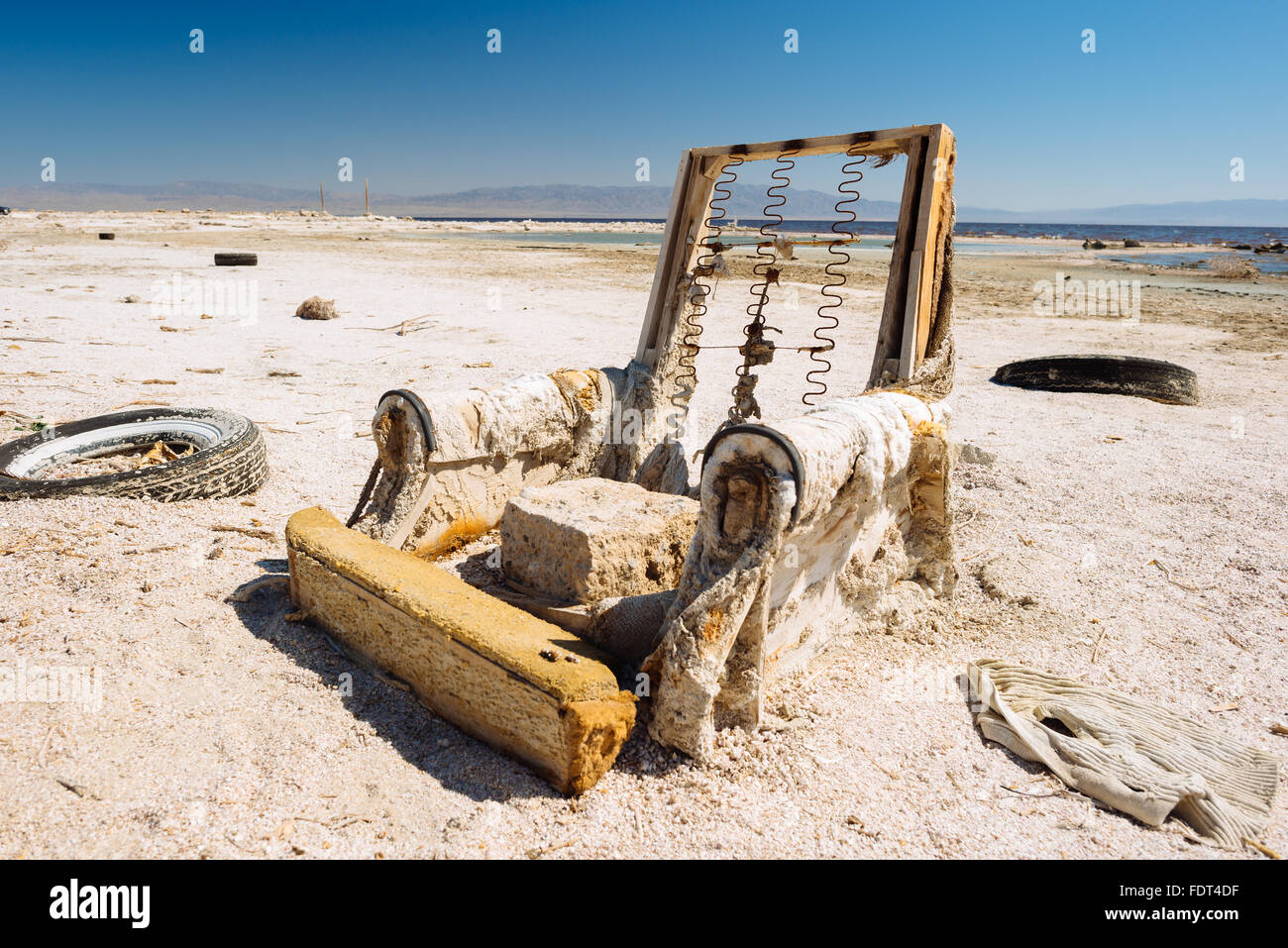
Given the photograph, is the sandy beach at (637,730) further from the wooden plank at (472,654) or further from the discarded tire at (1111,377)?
the discarded tire at (1111,377)

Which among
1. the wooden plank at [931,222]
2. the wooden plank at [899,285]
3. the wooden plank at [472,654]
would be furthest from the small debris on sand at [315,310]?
the wooden plank at [931,222]

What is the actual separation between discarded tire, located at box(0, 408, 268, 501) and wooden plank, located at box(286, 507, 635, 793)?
5.30 feet

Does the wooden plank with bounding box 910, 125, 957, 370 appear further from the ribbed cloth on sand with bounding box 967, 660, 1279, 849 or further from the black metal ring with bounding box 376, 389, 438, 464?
the black metal ring with bounding box 376, 389, 438, 464

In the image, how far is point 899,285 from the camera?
12.2 ft

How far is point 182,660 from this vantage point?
2.89 m

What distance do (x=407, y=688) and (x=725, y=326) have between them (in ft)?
36.0

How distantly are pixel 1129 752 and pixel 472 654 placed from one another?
239cm

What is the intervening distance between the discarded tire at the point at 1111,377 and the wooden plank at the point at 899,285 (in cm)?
612

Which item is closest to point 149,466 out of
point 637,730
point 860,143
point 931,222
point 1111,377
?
point 637,730

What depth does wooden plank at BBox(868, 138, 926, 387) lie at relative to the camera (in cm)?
364

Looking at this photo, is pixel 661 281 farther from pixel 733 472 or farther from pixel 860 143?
pixel 733 472

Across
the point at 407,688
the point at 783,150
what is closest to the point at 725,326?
the point at 783,150
